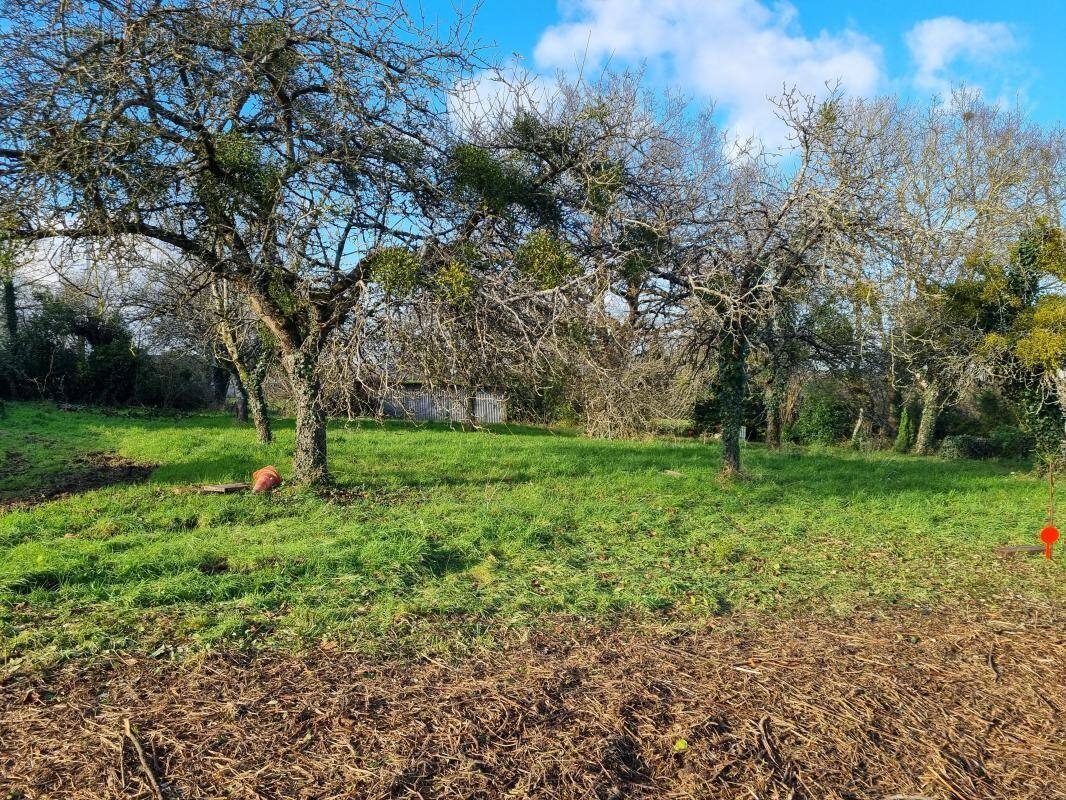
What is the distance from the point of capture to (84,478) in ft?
30.0

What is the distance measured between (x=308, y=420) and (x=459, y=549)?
3.56 metres

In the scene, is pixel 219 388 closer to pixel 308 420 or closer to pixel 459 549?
pixel 308 420

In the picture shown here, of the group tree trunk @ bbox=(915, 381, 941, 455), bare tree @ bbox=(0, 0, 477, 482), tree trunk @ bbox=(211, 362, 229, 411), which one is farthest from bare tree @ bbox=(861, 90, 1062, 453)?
tree trunk @ bbox=(211, 362, 229, 411)

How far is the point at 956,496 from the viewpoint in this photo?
1016 cm

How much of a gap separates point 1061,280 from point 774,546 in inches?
429

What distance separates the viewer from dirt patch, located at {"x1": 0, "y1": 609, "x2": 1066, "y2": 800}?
106 inches

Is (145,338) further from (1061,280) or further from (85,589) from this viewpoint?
(1061,280)

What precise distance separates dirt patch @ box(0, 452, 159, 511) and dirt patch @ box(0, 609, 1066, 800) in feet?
17.9

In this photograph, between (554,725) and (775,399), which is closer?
(554,725)

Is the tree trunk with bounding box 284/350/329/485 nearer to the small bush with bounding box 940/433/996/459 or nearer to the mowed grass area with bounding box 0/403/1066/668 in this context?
the mowed grass area with bounding box 0/403/1066/668

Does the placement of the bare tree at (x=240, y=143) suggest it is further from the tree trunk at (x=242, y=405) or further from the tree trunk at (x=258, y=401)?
the tree trunk at (x=242, y=405)

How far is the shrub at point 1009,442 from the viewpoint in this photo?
60.4 ft

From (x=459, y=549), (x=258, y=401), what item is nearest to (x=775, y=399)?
(x=258, y=401)

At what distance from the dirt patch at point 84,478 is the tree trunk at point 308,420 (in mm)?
2379
